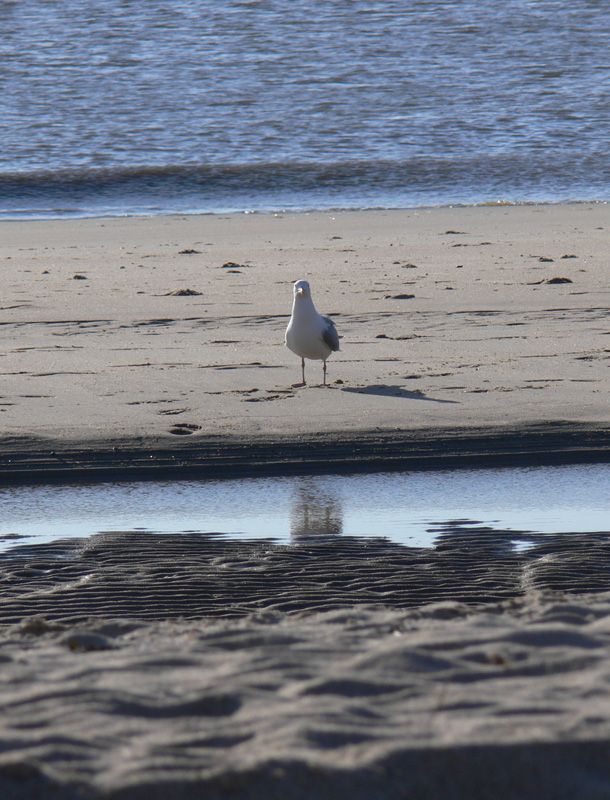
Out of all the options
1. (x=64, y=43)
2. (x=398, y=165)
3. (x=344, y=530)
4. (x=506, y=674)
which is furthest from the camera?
(x=64, y=43)

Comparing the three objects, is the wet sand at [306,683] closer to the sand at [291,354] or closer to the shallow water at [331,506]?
the shallow water at [331,506]

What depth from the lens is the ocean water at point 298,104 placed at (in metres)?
22.5

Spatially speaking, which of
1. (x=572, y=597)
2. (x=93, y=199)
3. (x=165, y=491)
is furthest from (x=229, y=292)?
(x=93, y=199)

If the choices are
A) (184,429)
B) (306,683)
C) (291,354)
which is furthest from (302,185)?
(306,683)

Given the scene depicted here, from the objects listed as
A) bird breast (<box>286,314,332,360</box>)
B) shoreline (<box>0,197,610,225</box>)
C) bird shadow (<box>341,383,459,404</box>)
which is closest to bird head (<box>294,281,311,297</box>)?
bird breast (<box>286,314,332,360</box>)

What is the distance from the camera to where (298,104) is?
96.1 ft

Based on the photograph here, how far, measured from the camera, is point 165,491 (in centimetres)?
640

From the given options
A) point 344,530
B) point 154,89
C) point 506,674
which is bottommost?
point 344,530

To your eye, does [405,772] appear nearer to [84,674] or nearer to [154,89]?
[84,674]

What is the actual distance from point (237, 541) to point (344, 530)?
538 millimetres

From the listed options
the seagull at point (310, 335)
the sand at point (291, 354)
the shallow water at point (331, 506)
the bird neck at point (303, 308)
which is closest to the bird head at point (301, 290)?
the bird neck at point (303, 308)

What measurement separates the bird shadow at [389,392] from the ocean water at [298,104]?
12349mm

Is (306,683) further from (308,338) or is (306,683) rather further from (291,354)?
(291,354)

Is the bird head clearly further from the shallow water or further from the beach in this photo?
the shallow water
